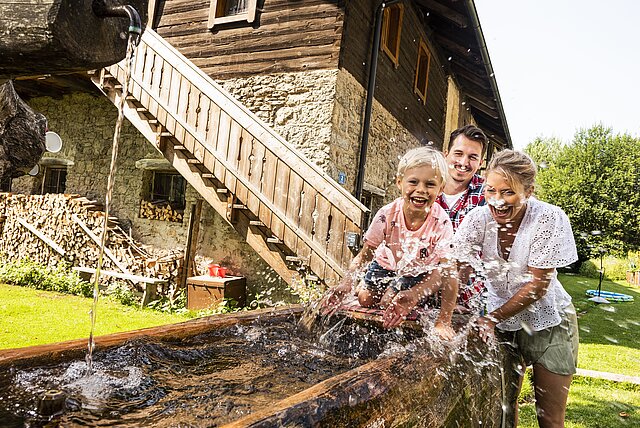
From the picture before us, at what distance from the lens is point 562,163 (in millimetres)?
25781

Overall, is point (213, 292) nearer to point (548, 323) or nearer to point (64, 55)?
point (548, 323)

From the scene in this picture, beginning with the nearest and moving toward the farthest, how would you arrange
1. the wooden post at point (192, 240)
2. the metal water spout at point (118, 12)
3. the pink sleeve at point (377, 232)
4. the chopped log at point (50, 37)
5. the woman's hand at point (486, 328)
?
the chopped log at point (50, 37) → the metal water spout at point (118, 12) → the woman's hand at point (486, 328) → the pink sleeve at point (377, 232) → the wooden post at point (192, 240)

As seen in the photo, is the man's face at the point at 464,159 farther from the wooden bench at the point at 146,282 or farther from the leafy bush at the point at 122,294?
the leafy bush at the point at 122,294

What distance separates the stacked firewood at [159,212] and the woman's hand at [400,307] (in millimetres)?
6386

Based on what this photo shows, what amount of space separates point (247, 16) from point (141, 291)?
17.1 ft

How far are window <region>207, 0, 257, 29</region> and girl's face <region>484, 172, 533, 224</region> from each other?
6.63m

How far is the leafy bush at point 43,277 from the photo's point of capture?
8242 millimetres

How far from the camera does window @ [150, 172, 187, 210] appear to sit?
8.54 metres

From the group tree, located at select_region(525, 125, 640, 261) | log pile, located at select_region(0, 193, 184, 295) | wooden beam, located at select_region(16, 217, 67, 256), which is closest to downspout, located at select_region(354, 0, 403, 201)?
log pile, located at select_region(0, 193, 184, 295)

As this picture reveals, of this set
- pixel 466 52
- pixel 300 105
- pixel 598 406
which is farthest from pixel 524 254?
pixel 466 52

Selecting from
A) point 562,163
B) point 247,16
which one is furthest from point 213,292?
point 562,163

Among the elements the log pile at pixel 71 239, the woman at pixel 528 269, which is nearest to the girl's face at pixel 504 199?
the woman at pixel 528 269

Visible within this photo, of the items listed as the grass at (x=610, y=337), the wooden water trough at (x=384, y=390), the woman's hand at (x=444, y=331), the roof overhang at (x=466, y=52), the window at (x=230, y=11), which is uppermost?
the roof overhang at (x=466, y=52)

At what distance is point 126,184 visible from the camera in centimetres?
886
